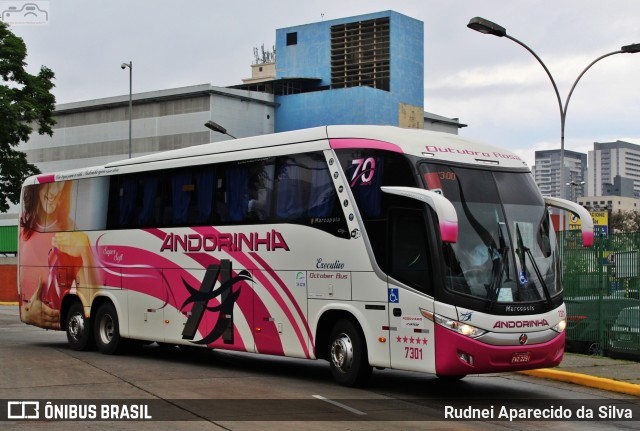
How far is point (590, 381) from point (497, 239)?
3301 mm

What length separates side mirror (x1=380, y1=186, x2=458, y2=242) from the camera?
11.3 m

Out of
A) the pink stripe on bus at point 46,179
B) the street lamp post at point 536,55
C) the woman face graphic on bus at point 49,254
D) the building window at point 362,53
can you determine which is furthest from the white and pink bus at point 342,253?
→ the building window at point 362,53

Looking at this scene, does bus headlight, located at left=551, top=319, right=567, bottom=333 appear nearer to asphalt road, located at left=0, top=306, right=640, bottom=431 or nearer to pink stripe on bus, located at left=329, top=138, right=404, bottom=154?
asphalt road, located at left=0, top=306, right=640, bottom=431

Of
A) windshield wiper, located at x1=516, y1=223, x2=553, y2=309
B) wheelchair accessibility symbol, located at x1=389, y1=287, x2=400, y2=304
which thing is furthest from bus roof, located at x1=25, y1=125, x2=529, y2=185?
wheelchair accessibility symbol, located at x1=389, y1=287, x2=400, y2=304

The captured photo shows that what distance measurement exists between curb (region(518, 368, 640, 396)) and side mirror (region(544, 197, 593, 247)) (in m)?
2.12

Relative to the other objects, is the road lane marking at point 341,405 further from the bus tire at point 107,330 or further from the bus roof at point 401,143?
the bus tire at point 107,330

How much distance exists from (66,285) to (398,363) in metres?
9.64

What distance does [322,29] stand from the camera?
94.2 metres

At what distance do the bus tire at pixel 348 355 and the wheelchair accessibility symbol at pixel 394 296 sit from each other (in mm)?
870

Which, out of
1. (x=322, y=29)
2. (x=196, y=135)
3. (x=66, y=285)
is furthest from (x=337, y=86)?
(x=66, y=285)

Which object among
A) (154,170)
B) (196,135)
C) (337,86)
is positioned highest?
(337,86)

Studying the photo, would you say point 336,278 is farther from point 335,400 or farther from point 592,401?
point 592,401

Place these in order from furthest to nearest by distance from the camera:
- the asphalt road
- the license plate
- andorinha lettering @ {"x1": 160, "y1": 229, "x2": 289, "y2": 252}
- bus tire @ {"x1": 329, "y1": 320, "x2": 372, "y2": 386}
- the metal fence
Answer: the metal fence < andorinha lettering @ {"x1": 160, "y1": 229, "x2": 289, "y2": 252} < bus tire @ {"x1": 329, "y1": 320, "x2": 372, "y2": 386} < the license plate < the asphalt road

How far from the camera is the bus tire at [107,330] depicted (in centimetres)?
1856
